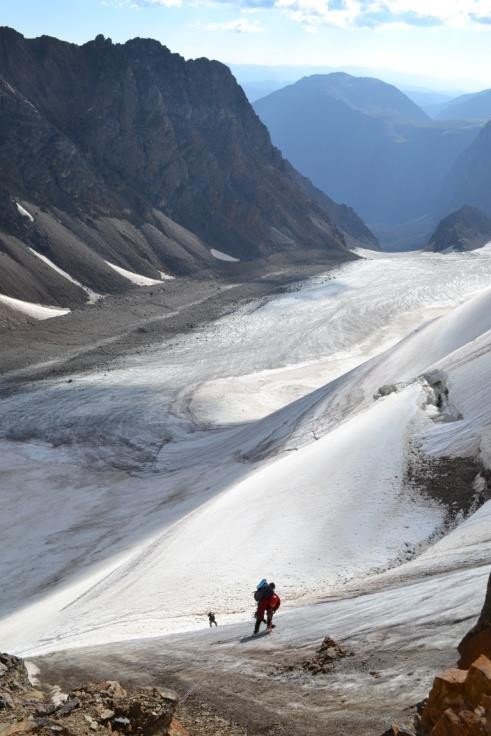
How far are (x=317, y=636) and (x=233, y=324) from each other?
62.3m

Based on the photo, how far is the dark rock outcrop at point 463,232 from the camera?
15825cm

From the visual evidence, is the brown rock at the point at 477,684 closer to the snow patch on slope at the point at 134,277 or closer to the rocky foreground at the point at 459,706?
the rocky foreground at the point at 459,706

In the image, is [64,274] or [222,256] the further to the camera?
[222,256]

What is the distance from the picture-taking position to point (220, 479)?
126 ft

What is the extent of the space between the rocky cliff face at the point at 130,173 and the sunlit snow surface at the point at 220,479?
3161cm

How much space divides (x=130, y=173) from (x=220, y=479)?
284 feet

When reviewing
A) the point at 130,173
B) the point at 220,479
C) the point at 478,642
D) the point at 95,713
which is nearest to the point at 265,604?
the point at 95,713

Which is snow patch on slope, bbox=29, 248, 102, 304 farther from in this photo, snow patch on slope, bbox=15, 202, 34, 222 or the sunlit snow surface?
the sunlit snow surface

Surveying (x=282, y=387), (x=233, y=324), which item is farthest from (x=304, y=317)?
(x=282, y=387)

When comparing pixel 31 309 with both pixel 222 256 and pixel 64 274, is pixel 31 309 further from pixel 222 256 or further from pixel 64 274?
pixel 222 256

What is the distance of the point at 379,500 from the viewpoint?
2616 centimetres

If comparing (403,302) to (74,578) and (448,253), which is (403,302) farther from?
(448,253)

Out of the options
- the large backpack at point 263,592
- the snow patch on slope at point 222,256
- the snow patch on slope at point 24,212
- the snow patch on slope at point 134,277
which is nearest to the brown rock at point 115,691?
the large backpack at point 263,592

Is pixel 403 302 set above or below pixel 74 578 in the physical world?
above
